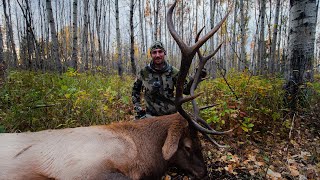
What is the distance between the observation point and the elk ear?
2650mm

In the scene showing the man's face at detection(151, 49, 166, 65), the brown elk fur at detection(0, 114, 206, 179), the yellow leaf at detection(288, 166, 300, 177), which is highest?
the man's face at detection(151, 49, 166, 65)

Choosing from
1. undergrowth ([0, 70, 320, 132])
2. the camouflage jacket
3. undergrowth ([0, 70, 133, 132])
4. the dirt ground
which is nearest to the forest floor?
the dirt ground

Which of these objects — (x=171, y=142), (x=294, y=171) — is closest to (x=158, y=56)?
(x=171, y=142)

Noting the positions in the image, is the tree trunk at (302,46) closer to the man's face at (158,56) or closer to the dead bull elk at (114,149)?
the man's face at (158,56)

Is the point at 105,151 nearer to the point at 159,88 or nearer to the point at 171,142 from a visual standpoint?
the point at 171,142

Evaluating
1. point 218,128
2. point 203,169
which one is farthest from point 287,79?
point 203,169

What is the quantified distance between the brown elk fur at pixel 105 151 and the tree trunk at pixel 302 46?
290cm

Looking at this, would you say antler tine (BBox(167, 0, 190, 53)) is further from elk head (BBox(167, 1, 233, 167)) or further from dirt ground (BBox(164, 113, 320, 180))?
dirt ground (BBox(164, 113, 320, 180))

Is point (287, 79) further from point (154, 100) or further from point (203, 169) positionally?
point (203, 169)

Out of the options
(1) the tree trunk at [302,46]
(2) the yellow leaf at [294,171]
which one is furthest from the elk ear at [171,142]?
(1) the tree trunk at [302,46]

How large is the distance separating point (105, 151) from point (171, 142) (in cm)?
73

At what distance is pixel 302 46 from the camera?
15.7 feet

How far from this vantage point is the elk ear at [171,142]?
2.65 metres

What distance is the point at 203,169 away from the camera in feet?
9.77
